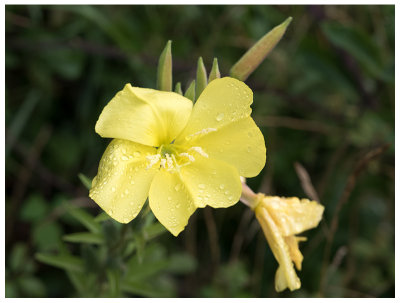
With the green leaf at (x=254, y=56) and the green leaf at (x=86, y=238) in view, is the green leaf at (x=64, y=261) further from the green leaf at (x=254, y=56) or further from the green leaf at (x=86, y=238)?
the green leaf at (x=254, y=56)

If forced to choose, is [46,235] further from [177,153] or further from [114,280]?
[177,153]

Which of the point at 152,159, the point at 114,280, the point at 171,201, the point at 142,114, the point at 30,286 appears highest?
the point at 142,114

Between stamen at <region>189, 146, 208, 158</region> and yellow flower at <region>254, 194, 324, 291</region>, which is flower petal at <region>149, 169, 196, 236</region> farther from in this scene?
yellow flower at <region>254, 194, 324, 291</region>

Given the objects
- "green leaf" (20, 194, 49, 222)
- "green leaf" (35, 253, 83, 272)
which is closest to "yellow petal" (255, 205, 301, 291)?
"green leaf" (35, 253, 83, 272)

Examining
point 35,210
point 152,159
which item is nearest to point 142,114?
point 152,159

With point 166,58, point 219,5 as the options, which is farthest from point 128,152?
point 219,5

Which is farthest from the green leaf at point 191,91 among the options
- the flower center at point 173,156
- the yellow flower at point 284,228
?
the yellow flower at point 284,228

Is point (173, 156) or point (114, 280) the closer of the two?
point (173, 156)

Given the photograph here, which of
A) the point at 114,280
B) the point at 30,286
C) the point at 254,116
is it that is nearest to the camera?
the point at 114,280
